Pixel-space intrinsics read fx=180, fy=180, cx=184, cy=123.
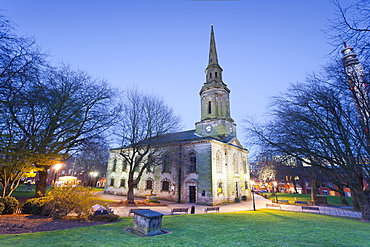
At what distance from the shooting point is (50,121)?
41.1 ft

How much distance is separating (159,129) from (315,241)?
1974 cm

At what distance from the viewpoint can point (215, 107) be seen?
103ft

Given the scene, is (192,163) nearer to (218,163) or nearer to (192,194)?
(218,163)

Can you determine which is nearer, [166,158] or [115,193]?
[166,158]

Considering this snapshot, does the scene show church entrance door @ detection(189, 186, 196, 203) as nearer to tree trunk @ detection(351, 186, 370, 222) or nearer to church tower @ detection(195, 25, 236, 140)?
church tower @ detection(195, 25, 236, 140)

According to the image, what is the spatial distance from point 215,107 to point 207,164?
10705 millimetres

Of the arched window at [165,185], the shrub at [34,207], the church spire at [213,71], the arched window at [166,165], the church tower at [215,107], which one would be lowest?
the shrub at [34,207]

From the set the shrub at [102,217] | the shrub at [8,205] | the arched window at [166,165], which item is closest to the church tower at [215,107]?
the arched window at [166,165]

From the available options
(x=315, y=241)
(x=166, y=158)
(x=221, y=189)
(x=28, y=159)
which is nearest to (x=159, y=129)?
(x=166, y=158)

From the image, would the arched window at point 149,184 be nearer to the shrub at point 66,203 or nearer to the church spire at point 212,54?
the shrub at point 66,203

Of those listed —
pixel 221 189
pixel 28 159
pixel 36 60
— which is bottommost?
pixel 221 189

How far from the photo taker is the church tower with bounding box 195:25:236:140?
30375mm

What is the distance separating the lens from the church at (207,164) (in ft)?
84.3

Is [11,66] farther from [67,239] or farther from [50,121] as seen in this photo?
[67,239]
